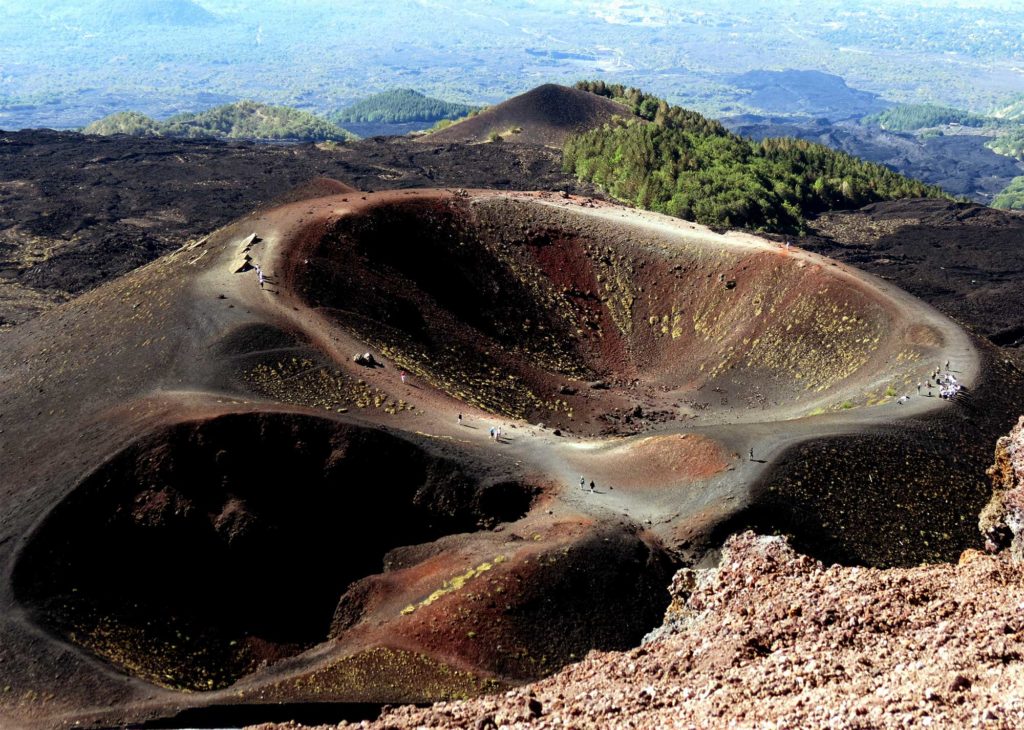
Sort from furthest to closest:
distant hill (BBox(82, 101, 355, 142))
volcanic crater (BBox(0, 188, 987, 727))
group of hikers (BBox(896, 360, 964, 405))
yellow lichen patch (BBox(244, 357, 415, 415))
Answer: distant hill (BBox(82, 101, 355, 142)), group of hikers (BBox(896, 360, 964, 405)), yellow lichen patch (BBox(244, 357, 415, 415)), volcanic crater (BBox(0, 188, 987, 727))

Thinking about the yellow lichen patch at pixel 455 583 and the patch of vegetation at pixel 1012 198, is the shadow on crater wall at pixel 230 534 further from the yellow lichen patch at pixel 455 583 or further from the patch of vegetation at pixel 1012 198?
the patch of vegetation at pixel 1012 198

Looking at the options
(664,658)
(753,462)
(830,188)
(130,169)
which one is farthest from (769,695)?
(130,169)

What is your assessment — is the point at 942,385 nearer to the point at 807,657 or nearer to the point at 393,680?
the point at 807,657

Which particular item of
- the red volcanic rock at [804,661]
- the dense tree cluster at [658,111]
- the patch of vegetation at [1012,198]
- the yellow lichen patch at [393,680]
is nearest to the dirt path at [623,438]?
the red volcanic rock at [804,661]

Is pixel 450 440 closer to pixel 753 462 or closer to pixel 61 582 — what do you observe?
pixel 753 462

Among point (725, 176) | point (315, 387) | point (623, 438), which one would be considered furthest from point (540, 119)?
point (315, 387)

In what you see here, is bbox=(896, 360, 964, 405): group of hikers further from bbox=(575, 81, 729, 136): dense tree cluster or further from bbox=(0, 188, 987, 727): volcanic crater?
bbox=(575, 81, 729, 136): dense tree cluster

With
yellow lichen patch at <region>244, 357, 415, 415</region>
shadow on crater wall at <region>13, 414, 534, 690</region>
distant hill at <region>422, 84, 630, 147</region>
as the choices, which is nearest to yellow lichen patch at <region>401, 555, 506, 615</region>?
shadow on crater wall at <region>13, 414, 534, 690</region>
